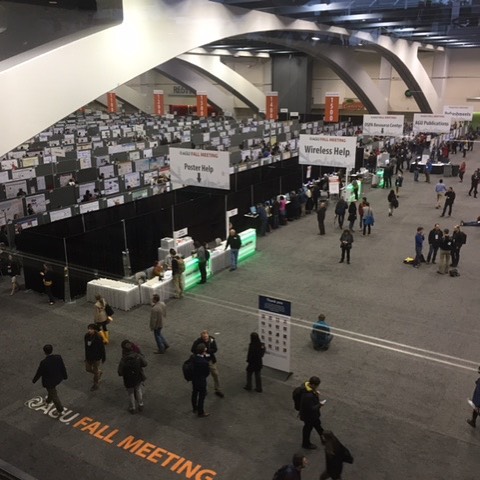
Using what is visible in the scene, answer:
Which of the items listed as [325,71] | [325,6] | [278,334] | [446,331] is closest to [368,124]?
[325,6]

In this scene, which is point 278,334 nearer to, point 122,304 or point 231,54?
point 122,304

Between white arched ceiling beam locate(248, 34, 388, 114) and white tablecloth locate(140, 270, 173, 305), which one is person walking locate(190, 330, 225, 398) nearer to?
white tablecloth locate(140, 270, 173, 305)

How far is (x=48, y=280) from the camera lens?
11.6 metres

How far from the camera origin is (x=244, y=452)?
21.6 ft

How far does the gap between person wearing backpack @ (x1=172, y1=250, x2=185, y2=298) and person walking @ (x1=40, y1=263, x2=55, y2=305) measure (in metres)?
2.91

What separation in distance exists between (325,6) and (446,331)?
14215mm

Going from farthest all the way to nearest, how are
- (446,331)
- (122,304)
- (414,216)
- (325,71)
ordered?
(325,71) < (414,216) < (122,304) < (446,331)

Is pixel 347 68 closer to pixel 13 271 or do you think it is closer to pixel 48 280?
pixel 13 271

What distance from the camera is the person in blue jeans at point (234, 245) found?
13.1m

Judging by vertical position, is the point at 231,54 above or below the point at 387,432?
above

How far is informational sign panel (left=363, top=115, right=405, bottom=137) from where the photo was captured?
25.6 m

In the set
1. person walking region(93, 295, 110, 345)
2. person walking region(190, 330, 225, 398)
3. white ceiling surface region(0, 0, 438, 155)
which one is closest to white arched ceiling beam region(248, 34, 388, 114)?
white ceiling surface region(0, 0, 438, 155)

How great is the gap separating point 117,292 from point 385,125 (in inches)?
769

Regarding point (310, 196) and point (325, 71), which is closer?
point (310, 196)
